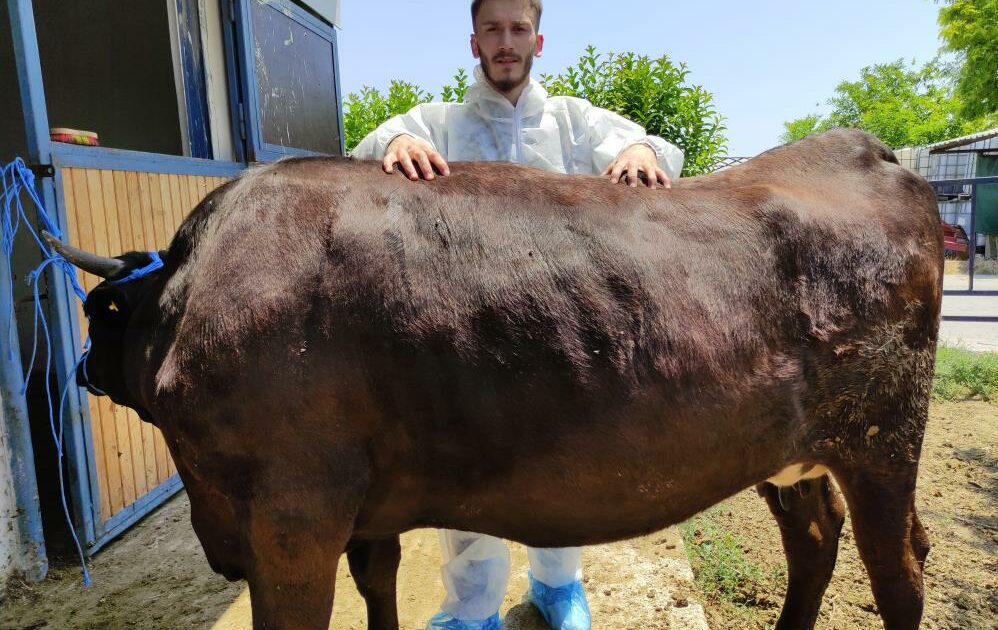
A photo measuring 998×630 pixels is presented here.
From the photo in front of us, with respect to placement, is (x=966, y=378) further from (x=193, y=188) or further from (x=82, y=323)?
(x=82, y=323)

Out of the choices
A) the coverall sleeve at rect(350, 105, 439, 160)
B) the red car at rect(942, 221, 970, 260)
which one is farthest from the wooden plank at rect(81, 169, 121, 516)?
the red car at rect(942, 221, 970, 260)

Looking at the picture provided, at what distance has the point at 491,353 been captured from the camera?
1.75 metres

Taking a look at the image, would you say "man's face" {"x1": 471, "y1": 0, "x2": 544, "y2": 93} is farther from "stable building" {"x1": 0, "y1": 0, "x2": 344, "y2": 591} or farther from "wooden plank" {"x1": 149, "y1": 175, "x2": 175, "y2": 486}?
"wooden plank" {"x1": 149, "y1": 175, "x2": 175, "y2": 486}

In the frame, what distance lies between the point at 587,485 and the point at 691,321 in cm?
52

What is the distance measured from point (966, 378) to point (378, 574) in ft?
18.8

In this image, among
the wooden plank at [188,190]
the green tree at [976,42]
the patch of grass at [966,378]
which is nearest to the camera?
the wooden plank at [188,190]

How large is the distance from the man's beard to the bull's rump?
857 millimetres

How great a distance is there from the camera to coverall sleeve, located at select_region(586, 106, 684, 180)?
2732 mm

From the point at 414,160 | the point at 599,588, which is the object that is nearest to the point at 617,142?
the point at 414,160

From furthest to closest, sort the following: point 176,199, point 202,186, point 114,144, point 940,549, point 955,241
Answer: point 955,241
point 114,144
point 202,186
point 176,199
point 940,549

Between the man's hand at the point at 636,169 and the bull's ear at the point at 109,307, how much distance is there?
4.87 feet

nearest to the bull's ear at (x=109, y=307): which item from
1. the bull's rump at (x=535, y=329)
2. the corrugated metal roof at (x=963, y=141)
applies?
the bull's rump at (x=535, y=329)

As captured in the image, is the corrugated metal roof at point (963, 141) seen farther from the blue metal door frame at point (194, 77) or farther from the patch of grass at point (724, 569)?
the blue metal door frame at point (194, 77)

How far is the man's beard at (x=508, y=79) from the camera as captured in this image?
2742 millimetres
